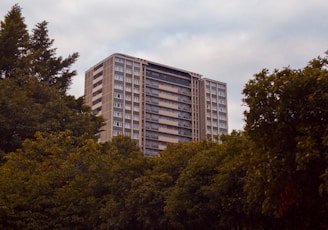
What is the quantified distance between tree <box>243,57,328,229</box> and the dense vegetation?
2 centimetres

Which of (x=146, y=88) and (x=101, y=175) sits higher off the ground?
(x=146, y=88)

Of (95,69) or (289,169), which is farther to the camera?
(95,69)

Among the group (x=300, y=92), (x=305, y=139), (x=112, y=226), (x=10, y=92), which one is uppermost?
(x=10, y=92)

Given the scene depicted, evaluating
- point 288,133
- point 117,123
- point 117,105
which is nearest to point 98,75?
point 117,105

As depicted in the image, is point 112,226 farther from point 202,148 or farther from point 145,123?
point 145,123

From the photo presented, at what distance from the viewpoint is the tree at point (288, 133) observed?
9.55 meters

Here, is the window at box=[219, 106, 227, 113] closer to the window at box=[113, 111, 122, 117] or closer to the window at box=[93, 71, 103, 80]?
the window at box=[113, 111, 122, 117]

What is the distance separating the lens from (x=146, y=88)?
86.7 metres

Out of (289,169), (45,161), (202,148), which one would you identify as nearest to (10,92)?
(45,161)

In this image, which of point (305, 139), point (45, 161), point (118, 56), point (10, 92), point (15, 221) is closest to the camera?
point (305, 139)

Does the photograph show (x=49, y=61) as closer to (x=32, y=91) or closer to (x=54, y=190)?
(x=32, y=91)

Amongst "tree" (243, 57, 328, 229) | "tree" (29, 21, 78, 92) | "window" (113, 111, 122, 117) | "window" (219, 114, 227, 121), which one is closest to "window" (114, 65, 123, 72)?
"window" (113, 111, 122, 117)

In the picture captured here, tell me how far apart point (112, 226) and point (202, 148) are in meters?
5.05

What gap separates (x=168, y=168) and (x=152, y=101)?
6831 centimetres
